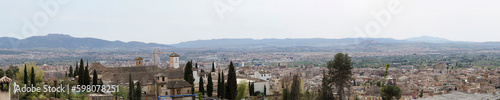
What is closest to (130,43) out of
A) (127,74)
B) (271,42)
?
(271,42)

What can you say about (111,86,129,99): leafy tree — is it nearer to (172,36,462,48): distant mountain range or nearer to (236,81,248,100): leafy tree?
(236,81,248,100): leafy tree

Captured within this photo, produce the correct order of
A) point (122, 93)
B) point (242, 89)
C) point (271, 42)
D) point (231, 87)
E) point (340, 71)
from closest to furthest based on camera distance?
point (340, 71), point (231, 87), point (122, 93), point (242, 89), point (271, 42)

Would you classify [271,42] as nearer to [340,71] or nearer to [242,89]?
[242,89]

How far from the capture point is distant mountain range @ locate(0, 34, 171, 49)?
195ft

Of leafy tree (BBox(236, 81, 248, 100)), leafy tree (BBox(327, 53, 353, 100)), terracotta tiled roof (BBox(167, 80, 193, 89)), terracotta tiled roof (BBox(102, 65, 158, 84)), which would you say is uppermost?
leafy tree (BBox(327, 53, 353, 100))

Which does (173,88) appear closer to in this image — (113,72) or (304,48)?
(113,72)

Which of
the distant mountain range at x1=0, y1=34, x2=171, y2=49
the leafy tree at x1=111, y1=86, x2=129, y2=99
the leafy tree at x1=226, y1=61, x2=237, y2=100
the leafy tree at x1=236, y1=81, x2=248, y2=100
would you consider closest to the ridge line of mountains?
the distant mountain range at x1=0, y1=34, x2=171, y2=49

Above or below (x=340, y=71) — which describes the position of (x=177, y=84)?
Result: below

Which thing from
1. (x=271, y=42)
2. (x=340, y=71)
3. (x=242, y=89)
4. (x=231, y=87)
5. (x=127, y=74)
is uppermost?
(x=271, y=42)

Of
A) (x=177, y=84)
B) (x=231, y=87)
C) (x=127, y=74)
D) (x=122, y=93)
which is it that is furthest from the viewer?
(x=127, y=74)

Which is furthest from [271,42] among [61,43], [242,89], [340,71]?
[340,71]

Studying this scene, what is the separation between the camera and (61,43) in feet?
248

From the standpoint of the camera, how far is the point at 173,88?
62.7 ft

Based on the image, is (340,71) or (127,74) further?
(127,74)
